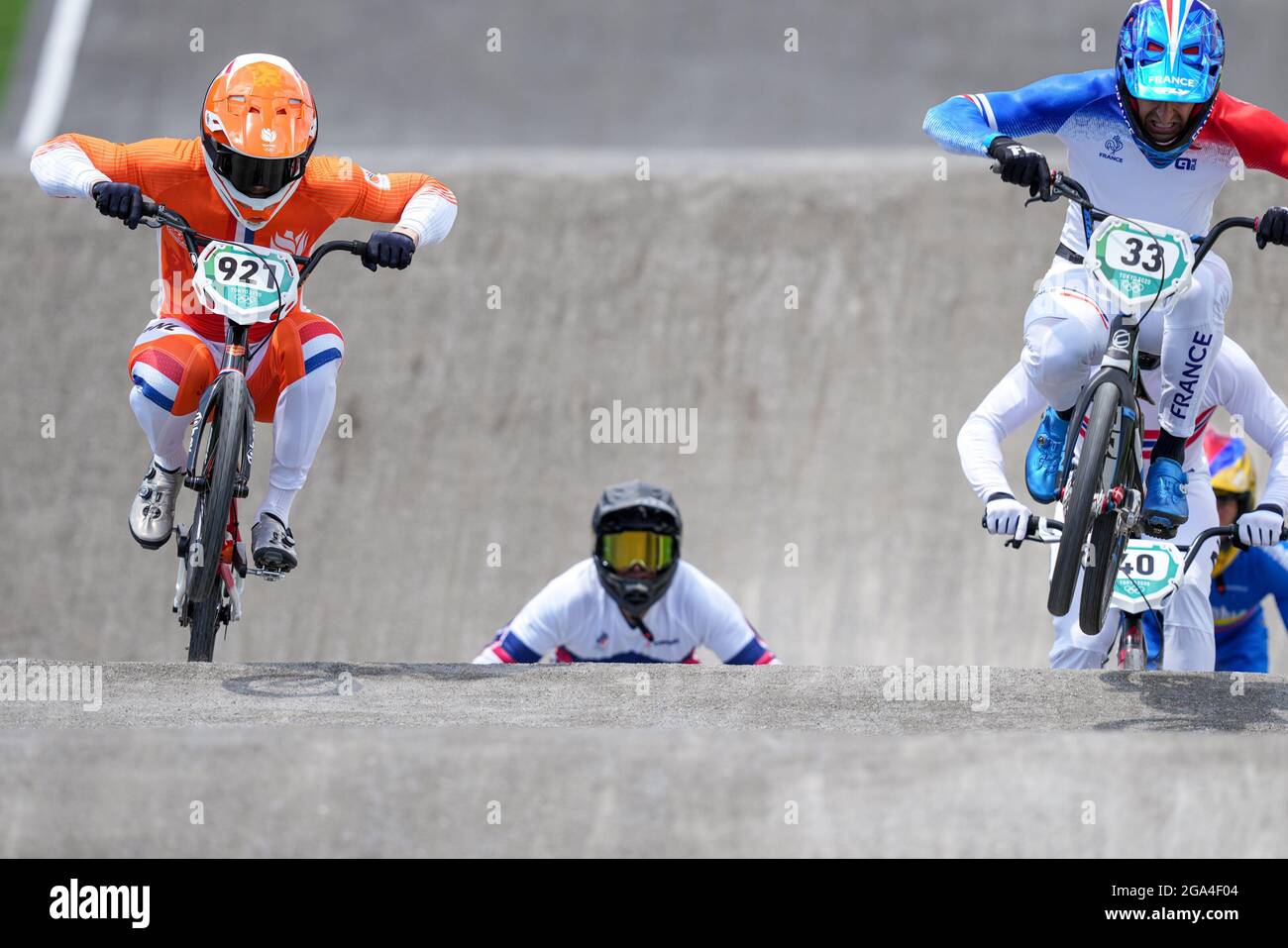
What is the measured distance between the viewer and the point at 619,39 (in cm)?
1948

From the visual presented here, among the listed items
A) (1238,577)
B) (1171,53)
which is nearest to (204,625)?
(1171,53)

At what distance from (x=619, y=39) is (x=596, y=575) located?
10.8 meters

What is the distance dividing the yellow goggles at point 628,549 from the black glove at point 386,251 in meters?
2.29

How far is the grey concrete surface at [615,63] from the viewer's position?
1848 centimetres

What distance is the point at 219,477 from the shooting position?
734 centimetres

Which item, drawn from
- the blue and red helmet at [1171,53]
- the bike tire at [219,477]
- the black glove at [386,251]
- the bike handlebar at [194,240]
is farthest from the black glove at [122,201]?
the blue and red helmet at [1171,53]

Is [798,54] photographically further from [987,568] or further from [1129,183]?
[1129,183]

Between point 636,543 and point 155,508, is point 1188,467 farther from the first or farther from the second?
point 155,508

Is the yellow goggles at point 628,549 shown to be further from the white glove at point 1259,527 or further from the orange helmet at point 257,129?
the white glove at point 1259,527

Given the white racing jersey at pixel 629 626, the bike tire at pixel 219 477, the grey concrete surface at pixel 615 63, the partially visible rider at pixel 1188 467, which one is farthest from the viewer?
the grey concrete surface at pixel 615 63

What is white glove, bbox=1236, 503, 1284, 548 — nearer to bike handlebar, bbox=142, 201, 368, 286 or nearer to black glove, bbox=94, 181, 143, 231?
bike handlebar, bbox=142, 201, 368, 286

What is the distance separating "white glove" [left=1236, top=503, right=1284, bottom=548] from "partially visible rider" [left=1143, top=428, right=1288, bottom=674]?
72.7 inches

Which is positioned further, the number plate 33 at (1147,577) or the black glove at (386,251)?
the number plate 33 at (1147,577)

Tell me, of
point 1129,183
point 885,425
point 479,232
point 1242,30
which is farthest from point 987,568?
point 1242,30
